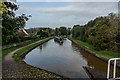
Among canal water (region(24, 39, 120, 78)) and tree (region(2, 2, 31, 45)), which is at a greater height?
tree (region(2, 2, 31, 45))

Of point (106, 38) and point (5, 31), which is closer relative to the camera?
point (5, 31)

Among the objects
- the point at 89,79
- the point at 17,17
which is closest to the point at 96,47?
the point at 89,79

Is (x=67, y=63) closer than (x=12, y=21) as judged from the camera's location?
No

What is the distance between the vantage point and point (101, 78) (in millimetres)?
4465

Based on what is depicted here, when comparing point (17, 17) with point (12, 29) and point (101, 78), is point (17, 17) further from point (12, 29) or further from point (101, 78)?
point (101, 78)

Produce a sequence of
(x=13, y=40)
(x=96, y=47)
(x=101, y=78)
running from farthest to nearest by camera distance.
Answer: (x=13, y=40), (x=96, y=47), (x=101, y=78)

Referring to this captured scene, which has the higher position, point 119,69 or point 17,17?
point 17,17

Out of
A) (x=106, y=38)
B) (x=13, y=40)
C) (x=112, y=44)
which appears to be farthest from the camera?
(x=13, y=40)

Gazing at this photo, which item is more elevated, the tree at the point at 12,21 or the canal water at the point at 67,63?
the tree at the point at 12,21

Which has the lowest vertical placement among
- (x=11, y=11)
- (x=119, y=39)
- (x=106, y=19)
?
(x=119, y=39)

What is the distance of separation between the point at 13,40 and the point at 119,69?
15.0m

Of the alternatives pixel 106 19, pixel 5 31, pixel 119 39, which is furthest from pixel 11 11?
pixel 106 19

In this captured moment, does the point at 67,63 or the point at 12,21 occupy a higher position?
the point at 12,21

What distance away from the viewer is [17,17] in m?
6.27
